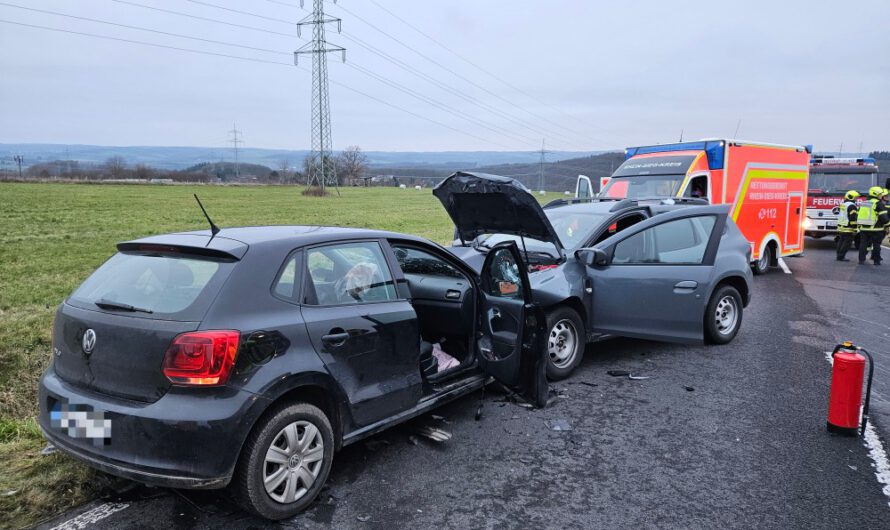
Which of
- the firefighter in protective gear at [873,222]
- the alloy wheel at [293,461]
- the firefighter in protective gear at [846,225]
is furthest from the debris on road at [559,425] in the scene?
the firefighter in protective gear at [846,225]

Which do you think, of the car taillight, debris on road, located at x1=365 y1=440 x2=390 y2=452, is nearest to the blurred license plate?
the car taillight

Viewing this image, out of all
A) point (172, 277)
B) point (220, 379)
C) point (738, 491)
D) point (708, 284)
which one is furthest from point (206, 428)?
point (708, 284)

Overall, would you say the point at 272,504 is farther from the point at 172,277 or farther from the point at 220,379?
the point at 172,277

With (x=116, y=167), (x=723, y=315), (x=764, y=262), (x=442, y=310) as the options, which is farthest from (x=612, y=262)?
(x=116, y=167)

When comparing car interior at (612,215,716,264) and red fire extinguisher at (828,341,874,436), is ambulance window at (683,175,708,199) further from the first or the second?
red fire extinguisher at (828,341,874,436)

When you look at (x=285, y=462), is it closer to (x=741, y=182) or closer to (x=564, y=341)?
(x=564, y=341)

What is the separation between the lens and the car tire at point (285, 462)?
3078mm

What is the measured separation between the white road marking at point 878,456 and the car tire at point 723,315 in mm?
2147

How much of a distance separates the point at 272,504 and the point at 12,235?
16.6m

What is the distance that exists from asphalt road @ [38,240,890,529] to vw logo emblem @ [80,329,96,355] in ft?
2.93

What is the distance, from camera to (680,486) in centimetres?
370

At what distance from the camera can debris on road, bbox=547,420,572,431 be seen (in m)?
4.56

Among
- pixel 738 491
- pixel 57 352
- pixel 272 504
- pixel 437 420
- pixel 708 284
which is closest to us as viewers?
pixel 272 504

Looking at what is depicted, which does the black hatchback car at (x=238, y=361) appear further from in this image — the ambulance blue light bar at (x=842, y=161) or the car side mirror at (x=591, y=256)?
the ambulance blue light bar at (x=842, y=161)
